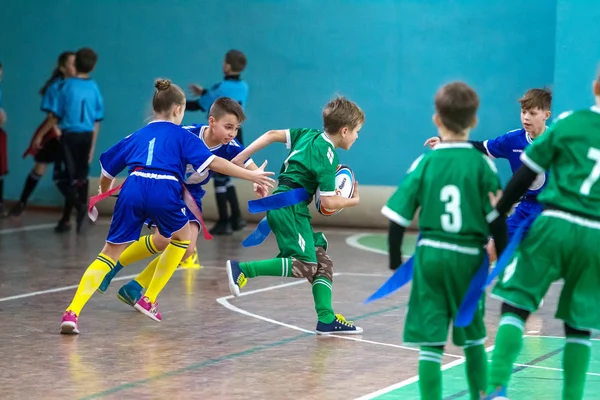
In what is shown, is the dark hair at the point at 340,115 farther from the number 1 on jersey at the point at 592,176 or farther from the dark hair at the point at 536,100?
the number 1 on jersey at the point at 592,176

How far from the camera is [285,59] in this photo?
47.1ft

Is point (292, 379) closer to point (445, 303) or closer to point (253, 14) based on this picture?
point (445, 303)

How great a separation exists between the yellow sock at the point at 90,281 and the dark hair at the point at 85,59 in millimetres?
5545

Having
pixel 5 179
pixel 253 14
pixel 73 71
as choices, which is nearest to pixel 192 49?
pixel 253 14

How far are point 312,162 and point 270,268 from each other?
76cm

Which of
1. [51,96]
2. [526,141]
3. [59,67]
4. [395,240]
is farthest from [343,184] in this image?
[59,67]

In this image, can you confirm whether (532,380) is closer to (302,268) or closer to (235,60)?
(302,268)

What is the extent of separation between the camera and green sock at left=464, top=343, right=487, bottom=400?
5.09m

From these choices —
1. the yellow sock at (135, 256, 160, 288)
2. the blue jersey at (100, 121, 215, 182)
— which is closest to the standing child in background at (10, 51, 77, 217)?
the yellow sock at (135, 256, 160, 288)

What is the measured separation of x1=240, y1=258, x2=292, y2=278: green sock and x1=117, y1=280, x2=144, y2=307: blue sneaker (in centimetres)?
102

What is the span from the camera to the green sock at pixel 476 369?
5.09 metres

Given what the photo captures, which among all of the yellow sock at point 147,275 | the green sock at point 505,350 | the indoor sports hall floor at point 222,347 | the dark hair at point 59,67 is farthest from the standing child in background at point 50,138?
the green sock at point 505,350

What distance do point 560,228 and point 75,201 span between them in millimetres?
9151

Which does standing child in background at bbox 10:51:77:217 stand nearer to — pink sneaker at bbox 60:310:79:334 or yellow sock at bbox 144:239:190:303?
yellow sock at bbox 144:239:190:303
